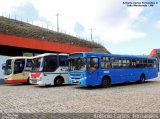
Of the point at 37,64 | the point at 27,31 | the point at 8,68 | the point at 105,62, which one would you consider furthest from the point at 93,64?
the point at 27,31

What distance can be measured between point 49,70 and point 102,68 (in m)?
3.93

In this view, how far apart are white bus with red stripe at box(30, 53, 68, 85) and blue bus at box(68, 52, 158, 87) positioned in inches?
79.6

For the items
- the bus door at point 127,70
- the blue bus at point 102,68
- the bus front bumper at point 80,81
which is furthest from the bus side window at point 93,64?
the bus door at point 127,70

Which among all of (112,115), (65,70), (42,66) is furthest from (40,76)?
(112,115)

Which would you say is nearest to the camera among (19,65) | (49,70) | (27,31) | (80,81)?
(80,81)

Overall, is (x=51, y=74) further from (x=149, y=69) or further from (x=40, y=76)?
(x=149, y=69)

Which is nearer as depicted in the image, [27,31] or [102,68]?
[102,68]

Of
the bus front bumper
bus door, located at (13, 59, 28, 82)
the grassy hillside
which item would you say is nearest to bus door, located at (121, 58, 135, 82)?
the bus front bumper

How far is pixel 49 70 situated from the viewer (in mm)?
20203

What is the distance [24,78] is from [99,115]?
1582 centimetres

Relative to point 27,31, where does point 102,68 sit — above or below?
below

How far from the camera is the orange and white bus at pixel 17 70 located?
76.4ft

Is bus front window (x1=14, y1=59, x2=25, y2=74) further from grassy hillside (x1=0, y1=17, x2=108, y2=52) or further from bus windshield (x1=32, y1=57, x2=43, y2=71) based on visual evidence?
grassy hillside (x1=0, y1=17, x2=108, y2=52)

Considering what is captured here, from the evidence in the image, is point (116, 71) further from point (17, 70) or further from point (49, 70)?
point (17, 70)
